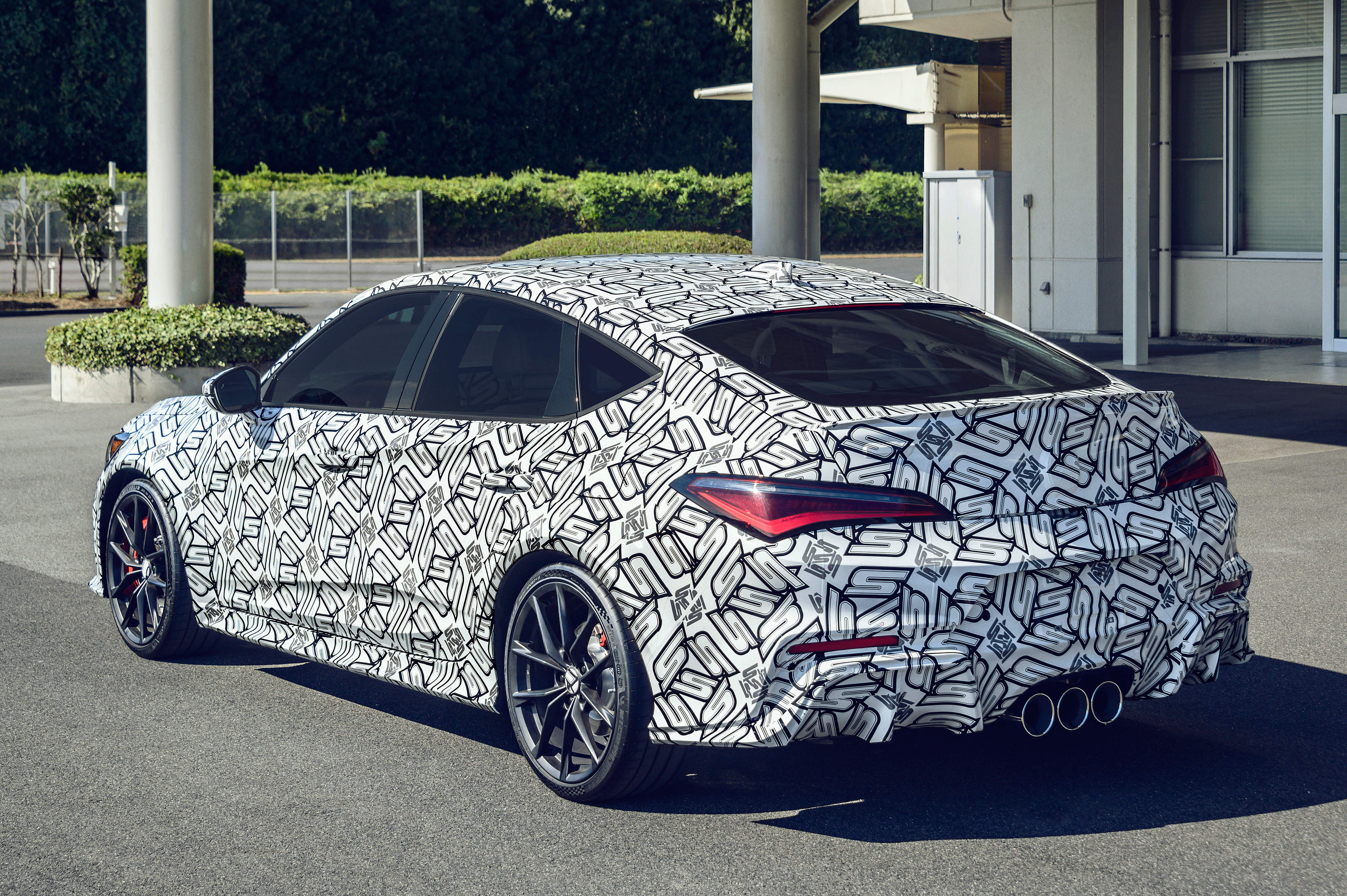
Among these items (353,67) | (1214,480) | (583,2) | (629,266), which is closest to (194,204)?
(629,266)

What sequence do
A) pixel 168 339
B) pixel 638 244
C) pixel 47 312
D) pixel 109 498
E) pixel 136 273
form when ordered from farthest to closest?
pixel 47 312 → pixel 136 273 → pixel 638 244 → pixel 168 339 → pixel 109 498

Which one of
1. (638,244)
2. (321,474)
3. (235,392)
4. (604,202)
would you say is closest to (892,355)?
(321,474)

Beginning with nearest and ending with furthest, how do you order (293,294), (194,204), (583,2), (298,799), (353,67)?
(298,799) < (194,204) < (293,294) < (353,67) < (583,2)

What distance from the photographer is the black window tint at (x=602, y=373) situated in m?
4.99

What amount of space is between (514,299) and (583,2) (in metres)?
58.5

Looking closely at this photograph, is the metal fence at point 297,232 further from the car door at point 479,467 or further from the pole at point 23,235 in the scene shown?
the car door at point 479,467

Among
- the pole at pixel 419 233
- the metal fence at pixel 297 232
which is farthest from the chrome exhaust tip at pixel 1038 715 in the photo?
the pole at pixel 419 233

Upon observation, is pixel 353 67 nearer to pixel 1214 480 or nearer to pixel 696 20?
A: pixel 696 20

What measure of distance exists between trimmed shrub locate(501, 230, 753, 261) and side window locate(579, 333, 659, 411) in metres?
16.2

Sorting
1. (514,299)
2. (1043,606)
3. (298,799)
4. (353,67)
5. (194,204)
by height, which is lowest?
(298,799)

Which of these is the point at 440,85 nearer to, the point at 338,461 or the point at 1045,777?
the point at 338,461

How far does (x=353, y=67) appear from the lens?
5794 centimetres

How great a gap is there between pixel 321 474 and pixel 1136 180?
42.5 ft

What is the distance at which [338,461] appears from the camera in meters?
5.79
